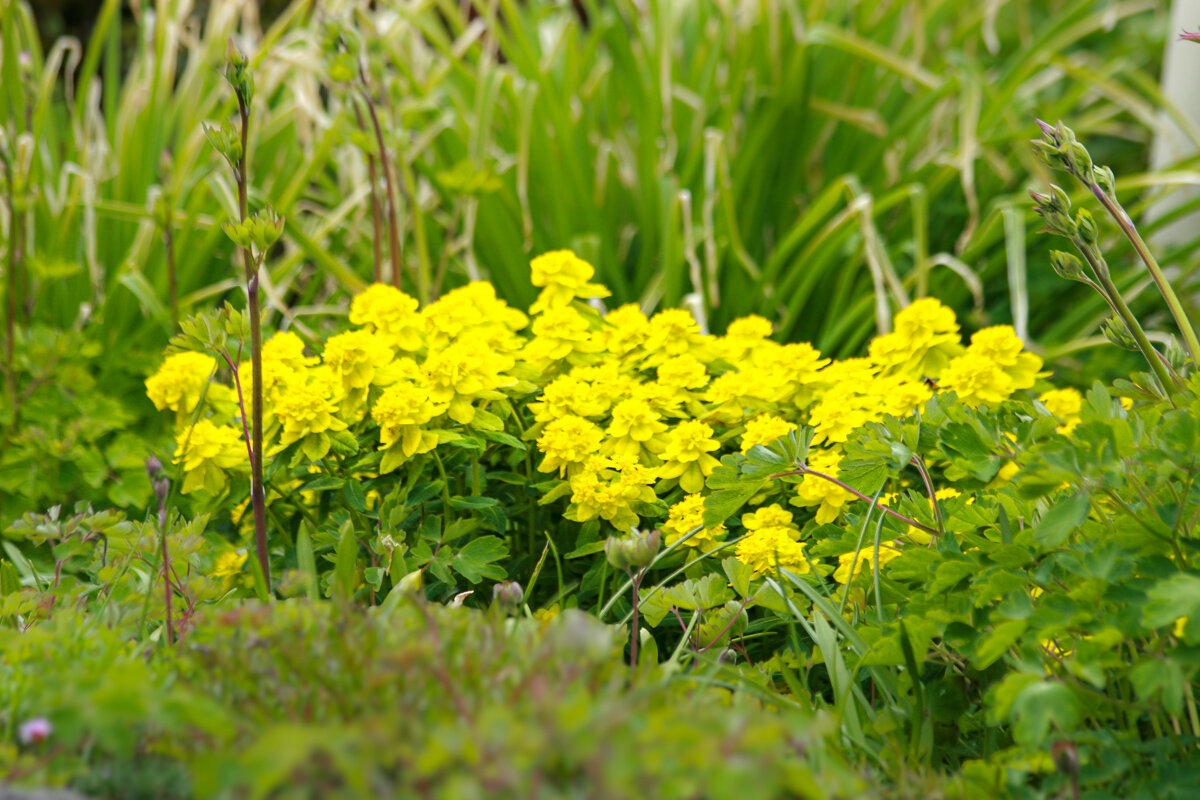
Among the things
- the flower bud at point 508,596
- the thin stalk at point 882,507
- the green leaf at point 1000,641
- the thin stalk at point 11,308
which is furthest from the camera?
the thin stalk at point 11,308

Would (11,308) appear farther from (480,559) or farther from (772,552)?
(772,552)

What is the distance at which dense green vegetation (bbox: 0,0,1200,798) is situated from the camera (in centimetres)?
92

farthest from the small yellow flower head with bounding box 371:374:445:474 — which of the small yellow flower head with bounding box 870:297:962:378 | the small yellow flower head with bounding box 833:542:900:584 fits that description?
the small yellow flower head with bounding box 870:297:962:378

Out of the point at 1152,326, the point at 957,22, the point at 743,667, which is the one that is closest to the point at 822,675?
the point at 743,667

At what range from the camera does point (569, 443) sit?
154 cm

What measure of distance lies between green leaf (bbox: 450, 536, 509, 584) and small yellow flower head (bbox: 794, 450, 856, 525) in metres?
0.46

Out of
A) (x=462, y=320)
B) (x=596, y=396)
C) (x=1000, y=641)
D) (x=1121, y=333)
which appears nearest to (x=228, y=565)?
(x=462, y=320)

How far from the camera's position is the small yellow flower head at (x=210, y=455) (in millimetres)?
1523

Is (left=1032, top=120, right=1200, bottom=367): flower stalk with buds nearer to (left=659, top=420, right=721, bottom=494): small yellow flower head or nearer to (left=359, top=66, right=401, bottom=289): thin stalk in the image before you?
(left=659, top=420, right=721, bottom=494): small yellow flower head

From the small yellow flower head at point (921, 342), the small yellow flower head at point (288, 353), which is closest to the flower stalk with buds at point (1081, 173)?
the small yellow flower head at point (921, 342)

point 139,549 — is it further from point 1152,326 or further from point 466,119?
point 1152,326

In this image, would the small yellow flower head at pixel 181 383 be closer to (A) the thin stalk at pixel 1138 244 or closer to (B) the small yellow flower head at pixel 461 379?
(B) the small yellow flower head at pixel 461 379

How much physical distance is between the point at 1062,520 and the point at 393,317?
107 cm

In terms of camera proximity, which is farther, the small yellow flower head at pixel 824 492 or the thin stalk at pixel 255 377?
the small yellow flower head at pixel 824 492
